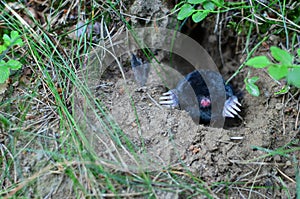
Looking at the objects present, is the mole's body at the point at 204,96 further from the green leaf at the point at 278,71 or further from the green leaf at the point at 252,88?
the green leaf at the point at 278,71

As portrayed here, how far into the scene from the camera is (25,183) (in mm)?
1548

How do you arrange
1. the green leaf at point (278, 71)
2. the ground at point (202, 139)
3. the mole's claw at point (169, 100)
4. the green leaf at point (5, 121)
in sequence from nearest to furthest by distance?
1. the green leaf at point (278, 71)
2. the ground at point (202, 139)
3. the green leaf at point (5, 121)
4. the mole's claw at point (169, 100)

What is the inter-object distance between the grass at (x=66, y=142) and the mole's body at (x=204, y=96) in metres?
0.45

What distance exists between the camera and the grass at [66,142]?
1564 mm

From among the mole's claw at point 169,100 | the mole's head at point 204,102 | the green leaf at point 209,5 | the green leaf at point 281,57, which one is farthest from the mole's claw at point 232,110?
the green leaf at point 281,57

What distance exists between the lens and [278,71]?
134 cm

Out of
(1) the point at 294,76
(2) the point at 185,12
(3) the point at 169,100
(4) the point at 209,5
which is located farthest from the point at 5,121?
(1) the point at 294,76

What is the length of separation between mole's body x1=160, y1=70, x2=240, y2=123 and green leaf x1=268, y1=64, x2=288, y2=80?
827 millimetres

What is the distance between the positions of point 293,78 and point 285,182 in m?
0.58

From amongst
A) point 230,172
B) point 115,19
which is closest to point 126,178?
point 230,172

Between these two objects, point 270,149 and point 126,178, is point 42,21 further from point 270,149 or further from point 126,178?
point 270,149

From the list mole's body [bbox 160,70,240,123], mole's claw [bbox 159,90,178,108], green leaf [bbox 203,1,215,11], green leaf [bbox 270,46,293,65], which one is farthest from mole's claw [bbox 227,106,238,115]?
green leaf [bbox 270,46,293,65]

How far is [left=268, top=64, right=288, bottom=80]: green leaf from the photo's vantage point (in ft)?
4.36

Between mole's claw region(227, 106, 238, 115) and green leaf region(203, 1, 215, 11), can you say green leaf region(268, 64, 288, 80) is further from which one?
mole's claw region(227, 106, 238, 115)
